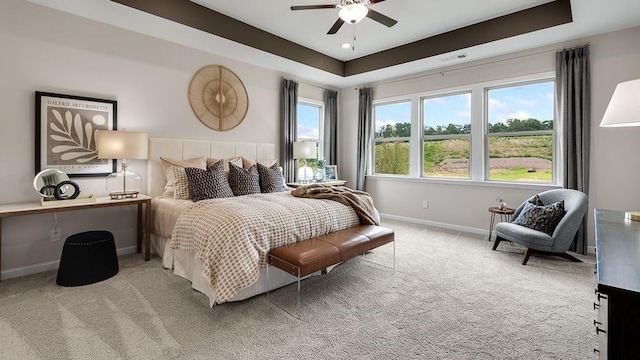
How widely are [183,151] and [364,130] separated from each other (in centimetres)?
336

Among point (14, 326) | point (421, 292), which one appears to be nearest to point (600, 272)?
point (421, 292)

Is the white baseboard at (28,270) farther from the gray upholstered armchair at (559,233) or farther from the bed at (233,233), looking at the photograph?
the gray upholstered armchair at (559,233)

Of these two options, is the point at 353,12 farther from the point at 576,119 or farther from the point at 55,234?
the point at 55,234

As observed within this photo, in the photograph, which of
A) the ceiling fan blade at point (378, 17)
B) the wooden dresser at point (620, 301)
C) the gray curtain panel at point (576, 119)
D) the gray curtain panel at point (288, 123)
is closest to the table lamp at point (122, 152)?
the gray curtain panel at point (288, 123)

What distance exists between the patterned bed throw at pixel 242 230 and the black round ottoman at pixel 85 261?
737 millimetres

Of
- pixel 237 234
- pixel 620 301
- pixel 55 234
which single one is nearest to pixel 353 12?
pixel 237 234

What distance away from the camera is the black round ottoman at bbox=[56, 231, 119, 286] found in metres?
2.75

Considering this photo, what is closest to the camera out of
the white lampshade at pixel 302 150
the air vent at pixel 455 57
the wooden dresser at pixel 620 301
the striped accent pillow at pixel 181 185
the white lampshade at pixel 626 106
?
the wooden dresser at pixel 620 301

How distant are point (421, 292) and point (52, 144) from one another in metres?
3.90

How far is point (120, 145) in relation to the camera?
320 cm

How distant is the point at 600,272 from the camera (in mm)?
994

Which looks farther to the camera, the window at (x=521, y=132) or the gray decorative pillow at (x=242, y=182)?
the window at (x=521, y=132)

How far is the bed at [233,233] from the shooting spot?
229 centimetres

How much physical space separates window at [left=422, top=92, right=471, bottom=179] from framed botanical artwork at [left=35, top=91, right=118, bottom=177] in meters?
4.65
